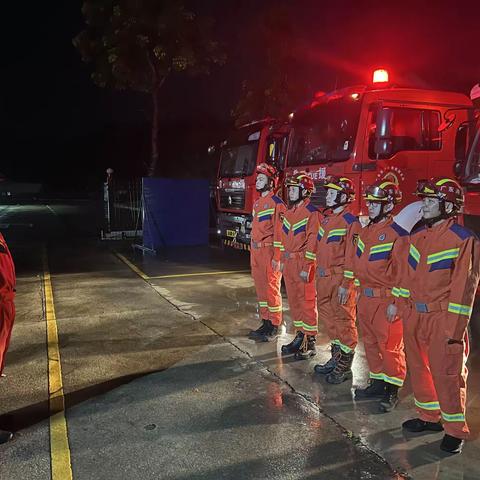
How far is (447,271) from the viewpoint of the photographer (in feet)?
10.4

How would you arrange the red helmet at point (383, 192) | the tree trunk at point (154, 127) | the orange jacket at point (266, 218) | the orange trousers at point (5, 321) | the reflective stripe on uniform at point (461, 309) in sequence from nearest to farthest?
the reflective stripe on uniform at point (461, 309) < the orange trousers at point (5, 321) < the red helmet at point (383, 192) < the orange jacket at point (266, 218) < the tree trunk at point (154, 127)

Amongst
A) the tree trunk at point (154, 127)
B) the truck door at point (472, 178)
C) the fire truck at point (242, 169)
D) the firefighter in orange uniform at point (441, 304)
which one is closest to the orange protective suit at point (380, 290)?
the firefighter in orange uniform at point (441, 304)

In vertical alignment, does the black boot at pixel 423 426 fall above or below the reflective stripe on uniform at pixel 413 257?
below

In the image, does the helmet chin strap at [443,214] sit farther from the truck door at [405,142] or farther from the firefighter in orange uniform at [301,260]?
the truck door at [405,142]

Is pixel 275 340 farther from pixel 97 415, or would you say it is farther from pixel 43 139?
pixel 43 139

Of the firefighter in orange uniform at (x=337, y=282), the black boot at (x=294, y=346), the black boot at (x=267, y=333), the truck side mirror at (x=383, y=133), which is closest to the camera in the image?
the firefighter in orange uniform at (x=337, y=282)

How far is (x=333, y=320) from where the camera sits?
14.8 ft

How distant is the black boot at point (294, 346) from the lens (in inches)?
204

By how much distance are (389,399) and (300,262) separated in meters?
1.54

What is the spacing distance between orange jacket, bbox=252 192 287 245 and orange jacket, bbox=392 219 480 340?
7.29 ft

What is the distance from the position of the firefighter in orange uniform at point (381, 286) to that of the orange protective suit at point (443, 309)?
0.33 metres

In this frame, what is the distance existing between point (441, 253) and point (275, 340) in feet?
9.44

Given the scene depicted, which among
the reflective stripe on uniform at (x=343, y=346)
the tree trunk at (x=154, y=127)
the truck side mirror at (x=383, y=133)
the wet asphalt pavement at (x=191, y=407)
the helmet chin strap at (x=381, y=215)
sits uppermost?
the tree trunk at (x=154, y=127)

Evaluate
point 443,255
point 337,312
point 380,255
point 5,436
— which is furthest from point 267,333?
point 5,436
